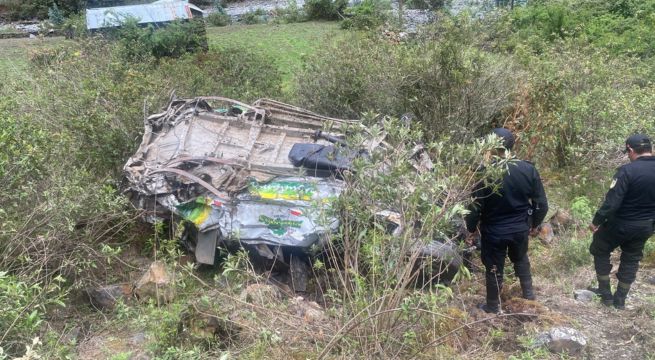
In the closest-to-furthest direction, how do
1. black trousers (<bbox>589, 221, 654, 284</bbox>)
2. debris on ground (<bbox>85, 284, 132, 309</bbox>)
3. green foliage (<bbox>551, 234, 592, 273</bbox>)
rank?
black trousers (<bbox>589, 221, 654, 284</bbox>) → debris on ground (<bbox>85, 284, 132, 309</bbox>) → green foliage (<bbox>551, 234, 592, 273</bbox>)

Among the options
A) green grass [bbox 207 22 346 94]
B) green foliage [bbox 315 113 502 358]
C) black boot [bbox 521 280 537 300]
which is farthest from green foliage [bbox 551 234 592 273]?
green grass [bbox 207 22 346 94]

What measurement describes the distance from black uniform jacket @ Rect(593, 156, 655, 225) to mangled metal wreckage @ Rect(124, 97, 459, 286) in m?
1.42

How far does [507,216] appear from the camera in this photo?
4.51m

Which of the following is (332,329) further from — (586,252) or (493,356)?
(586,252)

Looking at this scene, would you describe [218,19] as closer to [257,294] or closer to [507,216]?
[507,216]

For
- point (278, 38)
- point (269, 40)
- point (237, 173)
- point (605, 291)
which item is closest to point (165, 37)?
point (269, 40)

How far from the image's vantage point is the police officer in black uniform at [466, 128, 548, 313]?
4430 mm

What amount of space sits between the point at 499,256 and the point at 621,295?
3.94ft

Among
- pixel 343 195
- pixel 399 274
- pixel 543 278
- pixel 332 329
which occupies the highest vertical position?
pixel 343 195

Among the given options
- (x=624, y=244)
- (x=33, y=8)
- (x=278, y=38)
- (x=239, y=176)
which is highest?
(x=33, y=8)

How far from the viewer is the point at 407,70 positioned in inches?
330

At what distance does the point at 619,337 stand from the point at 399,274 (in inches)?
80.7

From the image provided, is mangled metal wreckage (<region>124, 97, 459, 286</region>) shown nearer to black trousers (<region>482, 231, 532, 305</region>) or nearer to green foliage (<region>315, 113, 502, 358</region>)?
black trousers (<region>482, 231, 532, 305</region>)

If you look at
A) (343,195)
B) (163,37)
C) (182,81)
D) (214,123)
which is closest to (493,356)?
(343,195)
